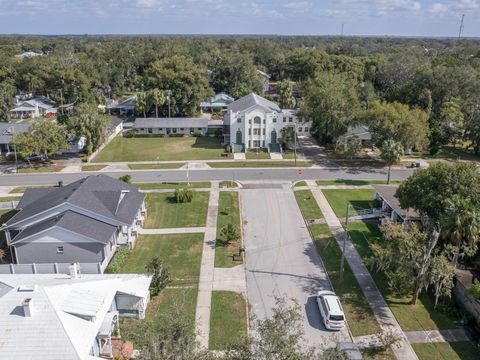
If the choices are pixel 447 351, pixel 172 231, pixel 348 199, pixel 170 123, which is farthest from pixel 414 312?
pixel 170 123

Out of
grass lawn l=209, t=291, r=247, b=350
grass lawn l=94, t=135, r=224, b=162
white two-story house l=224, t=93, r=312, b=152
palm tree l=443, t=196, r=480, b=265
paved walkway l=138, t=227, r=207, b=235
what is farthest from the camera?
white two-story house l=224, t=93, r=312, b=152

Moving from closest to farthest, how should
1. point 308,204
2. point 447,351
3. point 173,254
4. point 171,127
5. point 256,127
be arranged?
1. point 447,351
2. point 173,254
3. point 308,204
4. point 256,127
5. point 171,127

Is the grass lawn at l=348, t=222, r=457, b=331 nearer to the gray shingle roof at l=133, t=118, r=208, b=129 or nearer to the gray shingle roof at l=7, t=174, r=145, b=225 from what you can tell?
the gray shingle roof at l=7, t=174, r=145, b=225

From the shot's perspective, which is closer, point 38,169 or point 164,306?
point 164,306

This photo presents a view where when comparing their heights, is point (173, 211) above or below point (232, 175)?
below

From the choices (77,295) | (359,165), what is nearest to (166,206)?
(77,295)

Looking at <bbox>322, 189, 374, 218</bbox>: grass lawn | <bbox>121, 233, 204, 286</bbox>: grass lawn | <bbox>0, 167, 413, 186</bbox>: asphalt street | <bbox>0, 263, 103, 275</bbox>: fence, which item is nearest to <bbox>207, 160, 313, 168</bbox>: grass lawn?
<bbox>0, 167, 413, 186</bbox>: asphalt street

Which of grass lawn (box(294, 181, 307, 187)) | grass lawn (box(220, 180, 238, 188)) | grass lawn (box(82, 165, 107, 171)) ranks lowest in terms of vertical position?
grass lawn (box(82, 165, 107, 171))

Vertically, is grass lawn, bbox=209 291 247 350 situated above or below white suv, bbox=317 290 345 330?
below

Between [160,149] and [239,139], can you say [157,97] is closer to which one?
[160,149]
